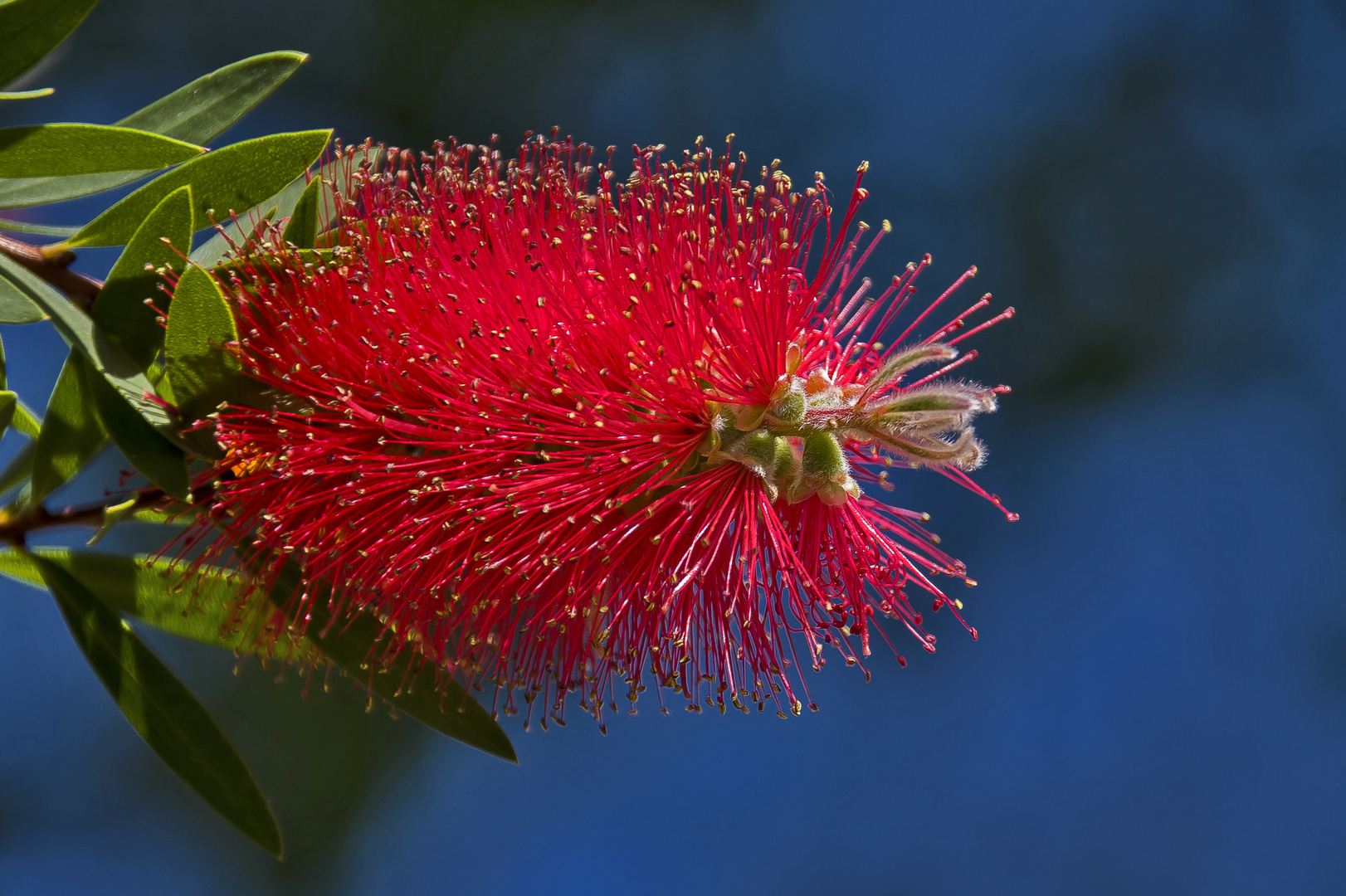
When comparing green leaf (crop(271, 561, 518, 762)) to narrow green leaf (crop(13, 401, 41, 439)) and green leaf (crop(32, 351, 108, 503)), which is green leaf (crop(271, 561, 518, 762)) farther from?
narrow green leaf (crop(13, 401, 41, 439))

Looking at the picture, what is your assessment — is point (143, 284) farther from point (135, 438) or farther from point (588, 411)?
point (588, 411)

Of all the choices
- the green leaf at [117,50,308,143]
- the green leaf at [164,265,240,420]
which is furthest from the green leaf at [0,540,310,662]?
the green leaf at [117,50,308,143]

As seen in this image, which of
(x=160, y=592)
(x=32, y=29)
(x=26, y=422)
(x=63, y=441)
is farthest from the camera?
(x=26, y=422)

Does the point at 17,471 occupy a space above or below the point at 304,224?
below

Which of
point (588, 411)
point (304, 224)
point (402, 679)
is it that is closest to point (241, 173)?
point (304, 224)

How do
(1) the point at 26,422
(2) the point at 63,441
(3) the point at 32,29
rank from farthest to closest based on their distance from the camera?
(1) the point at 26,422 → (2) the point at 63,441 → (3) the point at 32,29

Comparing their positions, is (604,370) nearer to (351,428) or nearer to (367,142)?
(351,428)

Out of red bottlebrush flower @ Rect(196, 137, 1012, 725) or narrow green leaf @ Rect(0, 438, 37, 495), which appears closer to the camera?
red bottlebrush flower @ Rect(196, 137, 1012, 725)
